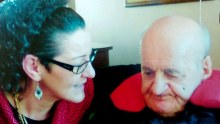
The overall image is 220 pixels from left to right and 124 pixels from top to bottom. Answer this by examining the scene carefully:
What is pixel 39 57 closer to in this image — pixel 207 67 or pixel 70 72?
pixel 70 72

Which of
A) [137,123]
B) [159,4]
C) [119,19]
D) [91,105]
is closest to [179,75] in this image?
[137,123]

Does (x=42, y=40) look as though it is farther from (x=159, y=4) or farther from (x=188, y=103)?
(x=159, y=4)

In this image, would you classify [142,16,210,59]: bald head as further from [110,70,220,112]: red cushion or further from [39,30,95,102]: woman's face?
[39,30,95,102]: woman's face

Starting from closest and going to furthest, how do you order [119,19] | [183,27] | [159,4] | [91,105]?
[183,27]
[91,105]
[159,4]
[119,19]

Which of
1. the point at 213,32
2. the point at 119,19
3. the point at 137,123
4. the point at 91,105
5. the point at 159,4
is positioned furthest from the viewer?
the point at 119,19

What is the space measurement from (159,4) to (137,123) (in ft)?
2.75

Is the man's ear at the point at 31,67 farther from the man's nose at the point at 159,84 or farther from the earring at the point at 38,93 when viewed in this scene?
the man's nose at the point at 159,84

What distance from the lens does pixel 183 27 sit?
944mm

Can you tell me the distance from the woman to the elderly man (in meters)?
0.21

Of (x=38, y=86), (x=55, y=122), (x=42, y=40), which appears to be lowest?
(x=55, y=122)

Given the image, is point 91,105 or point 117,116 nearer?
point 117,116

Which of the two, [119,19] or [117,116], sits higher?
[119,19]

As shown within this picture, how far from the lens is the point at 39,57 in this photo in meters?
1.02

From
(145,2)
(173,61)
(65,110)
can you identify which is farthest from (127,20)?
(173,61)
